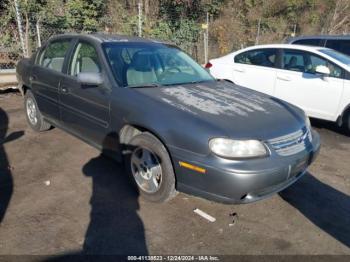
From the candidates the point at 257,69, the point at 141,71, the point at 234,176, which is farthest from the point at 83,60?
the point at 257,69

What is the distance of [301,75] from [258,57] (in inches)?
42.7

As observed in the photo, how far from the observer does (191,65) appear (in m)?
4.62

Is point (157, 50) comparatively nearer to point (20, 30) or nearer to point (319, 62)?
point (319, 62)

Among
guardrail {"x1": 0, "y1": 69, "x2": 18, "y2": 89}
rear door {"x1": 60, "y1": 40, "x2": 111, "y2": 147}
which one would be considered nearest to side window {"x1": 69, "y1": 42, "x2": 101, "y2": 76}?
rear door {"x1": 60, "y1": 40, "x2": 111, "y2": 147}

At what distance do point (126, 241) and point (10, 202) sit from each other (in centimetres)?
140

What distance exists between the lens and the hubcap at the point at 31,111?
5480 millimetres

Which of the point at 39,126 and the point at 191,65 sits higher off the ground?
the point at 191,65

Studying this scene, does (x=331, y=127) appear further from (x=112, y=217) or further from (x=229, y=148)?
(x=112, y=217)

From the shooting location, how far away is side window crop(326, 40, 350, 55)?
7890 millimetres

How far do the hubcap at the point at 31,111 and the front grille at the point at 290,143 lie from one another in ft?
13.0

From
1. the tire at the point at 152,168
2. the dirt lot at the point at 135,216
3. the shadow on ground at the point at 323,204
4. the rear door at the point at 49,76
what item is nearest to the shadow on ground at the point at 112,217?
the dirt lot at the point at 135,216

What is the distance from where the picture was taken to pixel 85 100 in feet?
13.3

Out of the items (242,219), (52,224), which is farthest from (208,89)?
(52,224)

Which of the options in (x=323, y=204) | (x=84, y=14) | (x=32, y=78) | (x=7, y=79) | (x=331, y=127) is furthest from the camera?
(x=84, y=14)
